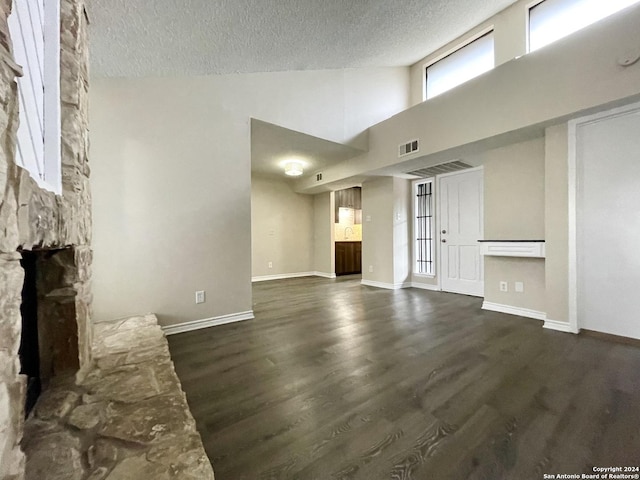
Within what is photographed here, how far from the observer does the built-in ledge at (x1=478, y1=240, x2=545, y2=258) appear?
9.68 feet

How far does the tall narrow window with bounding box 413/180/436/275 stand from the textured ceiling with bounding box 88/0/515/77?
3273 mm

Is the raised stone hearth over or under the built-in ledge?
under

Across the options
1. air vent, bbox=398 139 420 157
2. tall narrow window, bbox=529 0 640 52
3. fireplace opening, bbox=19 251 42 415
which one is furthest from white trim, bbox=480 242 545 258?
fireplace opening, bbox=19 251 42 415

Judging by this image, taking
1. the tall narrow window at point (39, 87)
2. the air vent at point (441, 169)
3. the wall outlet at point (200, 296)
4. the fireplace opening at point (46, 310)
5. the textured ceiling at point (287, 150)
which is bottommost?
the wall outlet at point (200, 296)

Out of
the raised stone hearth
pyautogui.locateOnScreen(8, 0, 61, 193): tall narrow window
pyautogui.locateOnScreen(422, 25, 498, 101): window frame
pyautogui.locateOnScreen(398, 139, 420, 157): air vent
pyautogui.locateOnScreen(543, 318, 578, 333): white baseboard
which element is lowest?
pyautogui.locateOnScreen(543, 318, 578, 333): white baseboard

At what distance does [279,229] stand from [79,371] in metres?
5.14

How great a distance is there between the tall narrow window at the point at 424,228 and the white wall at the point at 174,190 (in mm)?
3021

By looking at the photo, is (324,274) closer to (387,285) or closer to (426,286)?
(387,285)

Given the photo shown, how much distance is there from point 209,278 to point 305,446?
6.98ft

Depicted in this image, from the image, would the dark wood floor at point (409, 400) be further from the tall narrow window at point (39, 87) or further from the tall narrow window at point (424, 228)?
the tall narrow window at point (424, 228)

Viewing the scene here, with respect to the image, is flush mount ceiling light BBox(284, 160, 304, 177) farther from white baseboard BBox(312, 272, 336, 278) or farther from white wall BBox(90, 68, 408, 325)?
white baseboard BBox(312, 272, 336, 278)

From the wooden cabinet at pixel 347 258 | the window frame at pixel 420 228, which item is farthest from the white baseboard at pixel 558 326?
the wooden cabinet at pixel 347 258

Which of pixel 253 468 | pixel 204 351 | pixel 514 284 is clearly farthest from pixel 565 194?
pixel 204 351

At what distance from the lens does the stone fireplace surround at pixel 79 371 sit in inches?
26.5
